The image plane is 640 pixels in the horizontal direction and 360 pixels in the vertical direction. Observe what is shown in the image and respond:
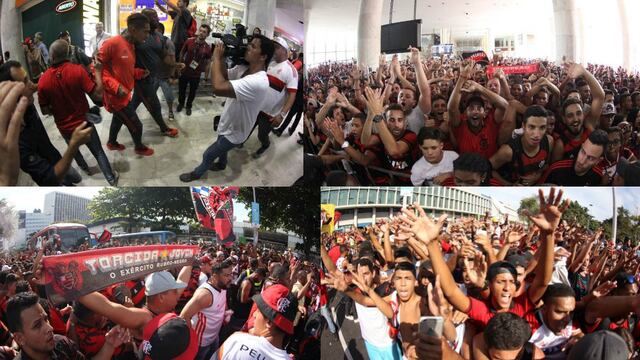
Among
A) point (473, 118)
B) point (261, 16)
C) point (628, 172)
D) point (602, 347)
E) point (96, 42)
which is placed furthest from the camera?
point (628, 172)

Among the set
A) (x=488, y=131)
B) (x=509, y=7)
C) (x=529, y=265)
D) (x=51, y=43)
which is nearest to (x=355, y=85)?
(x=488, y=131)

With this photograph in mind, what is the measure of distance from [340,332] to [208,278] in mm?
858

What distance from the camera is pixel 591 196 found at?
306 centimetres

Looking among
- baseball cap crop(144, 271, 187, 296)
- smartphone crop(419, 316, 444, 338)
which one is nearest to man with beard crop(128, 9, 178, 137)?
baseball cap crop(144, 271, 187, 296)

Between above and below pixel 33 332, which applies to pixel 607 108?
above

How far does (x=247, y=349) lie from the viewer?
296 centimetres

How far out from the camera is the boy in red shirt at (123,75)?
2760 millimetres

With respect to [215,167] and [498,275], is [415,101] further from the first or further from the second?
[215,167]

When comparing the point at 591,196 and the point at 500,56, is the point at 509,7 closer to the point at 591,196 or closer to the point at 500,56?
the point at 500,56

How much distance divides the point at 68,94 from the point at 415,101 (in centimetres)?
195

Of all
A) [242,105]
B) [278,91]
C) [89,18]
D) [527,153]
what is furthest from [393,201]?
[89,18]

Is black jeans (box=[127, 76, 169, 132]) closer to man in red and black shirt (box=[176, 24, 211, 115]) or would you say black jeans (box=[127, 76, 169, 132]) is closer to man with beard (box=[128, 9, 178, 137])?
man with beard (box=[128, 9, 178, 137])

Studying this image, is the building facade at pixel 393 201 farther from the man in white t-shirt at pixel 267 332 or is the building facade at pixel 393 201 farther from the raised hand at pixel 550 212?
the man in white t-shirt at pixel 267 332

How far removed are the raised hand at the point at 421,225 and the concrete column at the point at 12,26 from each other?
2270 mm
